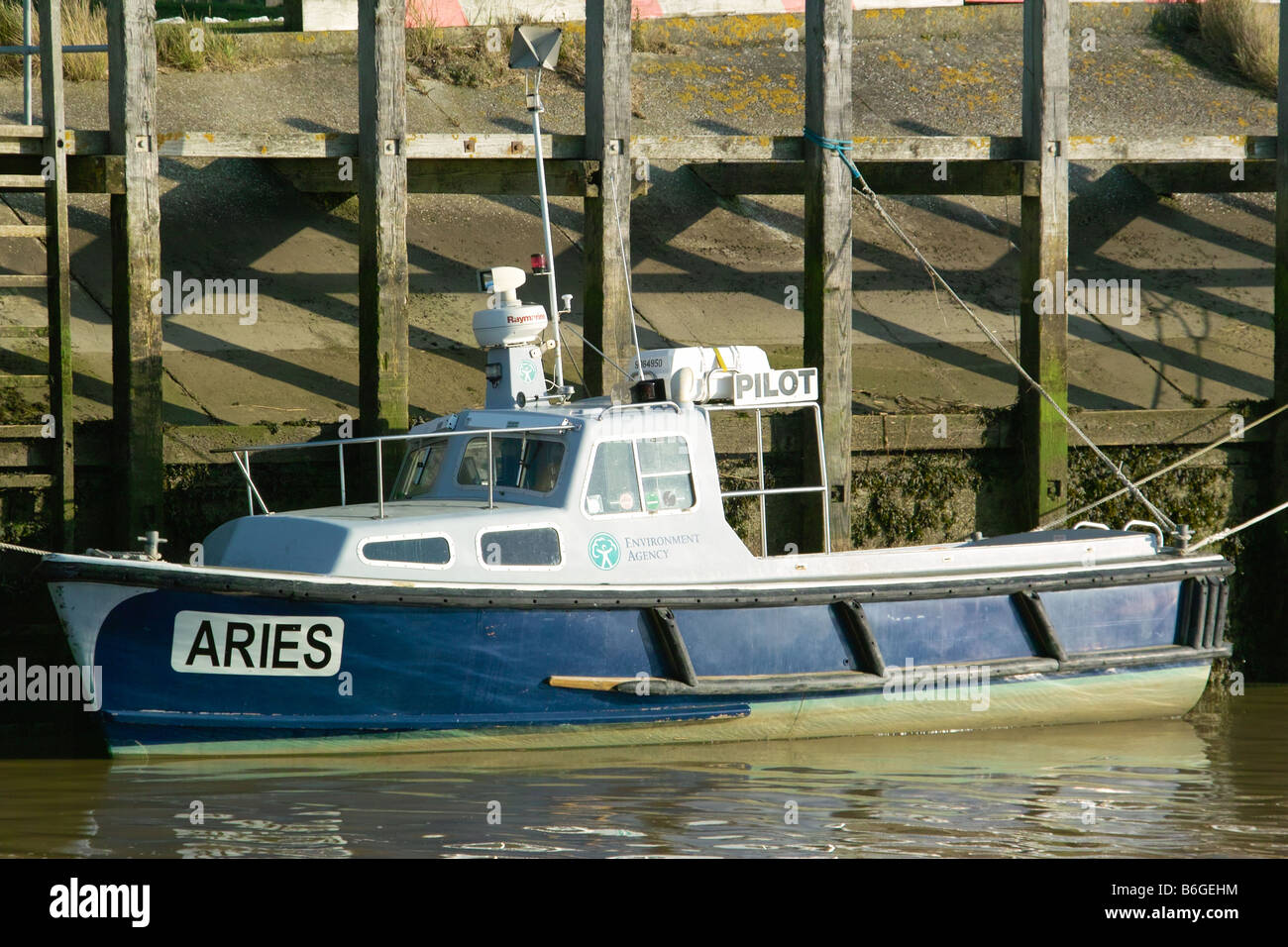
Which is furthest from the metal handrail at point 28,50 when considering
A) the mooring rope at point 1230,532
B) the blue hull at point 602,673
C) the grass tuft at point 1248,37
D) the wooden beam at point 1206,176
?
the grass tuft at point 1248,37

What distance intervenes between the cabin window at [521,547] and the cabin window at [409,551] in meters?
0.21

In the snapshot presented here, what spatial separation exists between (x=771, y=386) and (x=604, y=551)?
1.45 meters

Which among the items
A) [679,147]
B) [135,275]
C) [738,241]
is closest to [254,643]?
[135,275]

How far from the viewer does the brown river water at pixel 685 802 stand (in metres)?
6.99

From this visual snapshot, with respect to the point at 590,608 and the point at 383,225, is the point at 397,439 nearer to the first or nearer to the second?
the point at 590,608

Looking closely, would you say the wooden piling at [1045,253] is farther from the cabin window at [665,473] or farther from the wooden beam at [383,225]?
the wooden beam at [383,225]

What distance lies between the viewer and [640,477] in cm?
905

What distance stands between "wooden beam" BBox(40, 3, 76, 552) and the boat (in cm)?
106

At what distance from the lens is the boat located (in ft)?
26.5

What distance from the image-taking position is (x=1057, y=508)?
10.6m

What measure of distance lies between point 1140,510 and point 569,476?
4387 millimetres

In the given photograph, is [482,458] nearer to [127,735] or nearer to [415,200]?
[127,735]

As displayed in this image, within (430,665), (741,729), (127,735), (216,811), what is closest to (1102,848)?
(741,729)

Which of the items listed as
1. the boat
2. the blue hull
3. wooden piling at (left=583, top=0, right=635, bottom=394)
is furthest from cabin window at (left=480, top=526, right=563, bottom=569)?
wooden piling at (left=583, top=0, right=635, bottom=394)
